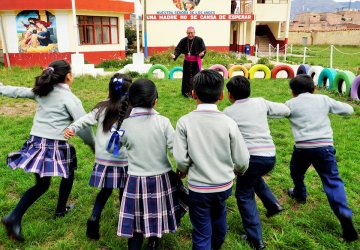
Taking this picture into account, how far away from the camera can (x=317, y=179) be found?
13.3ft

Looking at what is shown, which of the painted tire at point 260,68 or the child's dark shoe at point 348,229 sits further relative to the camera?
the painted tire at point 260,68

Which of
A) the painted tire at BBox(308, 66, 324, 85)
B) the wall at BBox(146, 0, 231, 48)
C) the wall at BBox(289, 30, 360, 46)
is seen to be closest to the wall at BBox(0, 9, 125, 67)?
the wall at BBox(146, 0, 231, 48)

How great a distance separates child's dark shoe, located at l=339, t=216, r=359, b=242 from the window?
17.6 meters

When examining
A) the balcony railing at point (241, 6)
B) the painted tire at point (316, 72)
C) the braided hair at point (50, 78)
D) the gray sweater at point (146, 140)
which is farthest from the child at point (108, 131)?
the balcony railing at point (241, 6)

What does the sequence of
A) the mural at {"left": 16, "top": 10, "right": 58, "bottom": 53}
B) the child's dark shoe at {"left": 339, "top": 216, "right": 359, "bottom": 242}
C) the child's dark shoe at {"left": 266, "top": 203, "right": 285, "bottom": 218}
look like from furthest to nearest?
the mural at {"left": 16, "top": 10, "right": 58, "bottom": 53} → the child's dark shoe at {"left": 266, "top": 203, "right": 285, "bottom": 218} → the child's dark shoe at {"left": 339, "top": 216, "right": 359, "bottom": 242}

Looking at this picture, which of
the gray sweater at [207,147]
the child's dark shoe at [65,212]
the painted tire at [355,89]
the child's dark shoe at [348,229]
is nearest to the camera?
the gray sweater at [207,147]

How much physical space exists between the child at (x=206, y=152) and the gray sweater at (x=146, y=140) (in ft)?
0.51

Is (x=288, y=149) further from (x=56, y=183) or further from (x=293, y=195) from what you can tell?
(x=56, y=183)

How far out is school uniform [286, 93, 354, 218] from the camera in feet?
9.56

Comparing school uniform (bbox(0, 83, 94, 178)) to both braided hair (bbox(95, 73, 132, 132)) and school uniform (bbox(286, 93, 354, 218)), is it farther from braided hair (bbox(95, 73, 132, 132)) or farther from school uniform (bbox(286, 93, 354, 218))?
school uniform (bbox(286, 93, 354, 218))

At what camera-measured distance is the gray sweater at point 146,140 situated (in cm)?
242

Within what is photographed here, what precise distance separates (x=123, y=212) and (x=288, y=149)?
3.22 meters

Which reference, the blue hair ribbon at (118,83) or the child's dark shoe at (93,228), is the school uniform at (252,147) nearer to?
the blue hair ribbon at (118,83)

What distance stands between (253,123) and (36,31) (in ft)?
55.6
